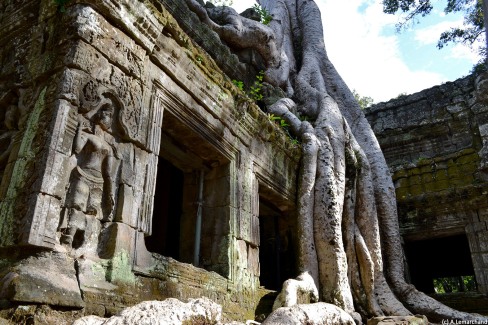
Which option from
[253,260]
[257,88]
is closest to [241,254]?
[253,260]

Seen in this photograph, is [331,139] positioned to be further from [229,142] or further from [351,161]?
[229,142]

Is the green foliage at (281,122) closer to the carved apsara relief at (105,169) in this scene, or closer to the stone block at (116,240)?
the carved apsara relief at (105,169)

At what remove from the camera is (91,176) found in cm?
293

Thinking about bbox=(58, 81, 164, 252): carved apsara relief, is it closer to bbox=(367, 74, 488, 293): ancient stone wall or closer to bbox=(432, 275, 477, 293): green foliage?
bbox=(367, 74, 488, 293): ancient stone wall

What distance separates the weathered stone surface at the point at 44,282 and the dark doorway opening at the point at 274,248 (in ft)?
11.9

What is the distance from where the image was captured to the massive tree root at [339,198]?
5285mm

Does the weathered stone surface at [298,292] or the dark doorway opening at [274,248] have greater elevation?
the dark doorway opening at [274,248]

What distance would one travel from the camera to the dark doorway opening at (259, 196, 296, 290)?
6.04 meters

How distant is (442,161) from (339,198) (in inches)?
149

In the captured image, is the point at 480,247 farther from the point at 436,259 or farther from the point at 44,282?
the point at 44,282

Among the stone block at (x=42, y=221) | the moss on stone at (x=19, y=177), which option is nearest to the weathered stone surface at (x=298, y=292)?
the stone block at (x=42, y=221)

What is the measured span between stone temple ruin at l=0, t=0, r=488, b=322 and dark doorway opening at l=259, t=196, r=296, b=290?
0.07 ft

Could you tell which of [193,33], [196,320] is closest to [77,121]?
[196,320]

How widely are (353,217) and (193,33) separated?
130 inches
